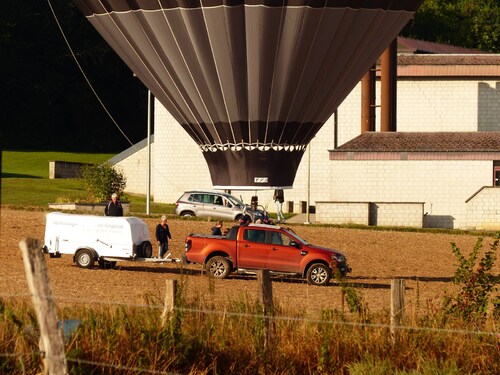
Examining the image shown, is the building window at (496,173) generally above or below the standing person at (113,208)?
above

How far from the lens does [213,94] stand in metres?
32.7

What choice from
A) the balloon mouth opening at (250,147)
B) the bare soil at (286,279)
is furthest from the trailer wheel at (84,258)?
the balloon mouth opening at (250,147)

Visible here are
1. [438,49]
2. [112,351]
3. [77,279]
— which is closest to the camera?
[112,351]

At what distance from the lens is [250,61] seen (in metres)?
32.0

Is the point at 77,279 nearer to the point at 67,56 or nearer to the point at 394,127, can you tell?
the point at 394,127

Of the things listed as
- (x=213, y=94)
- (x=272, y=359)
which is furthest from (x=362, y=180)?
(x=272, y=359)

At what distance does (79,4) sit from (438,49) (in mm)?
49472

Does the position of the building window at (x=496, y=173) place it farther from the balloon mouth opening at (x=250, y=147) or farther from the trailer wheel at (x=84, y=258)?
the trailer wheel at (x=84, y=258)

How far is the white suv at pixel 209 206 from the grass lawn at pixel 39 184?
2061 mm

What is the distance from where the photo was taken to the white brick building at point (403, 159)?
182 ft

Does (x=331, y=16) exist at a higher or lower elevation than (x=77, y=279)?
higher

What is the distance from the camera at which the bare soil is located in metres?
25.4

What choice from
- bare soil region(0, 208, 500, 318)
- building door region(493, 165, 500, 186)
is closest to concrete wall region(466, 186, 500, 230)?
building door region(493, 165, 500, 186)

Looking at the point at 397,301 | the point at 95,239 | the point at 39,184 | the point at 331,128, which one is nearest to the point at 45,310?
the point at 397,301
